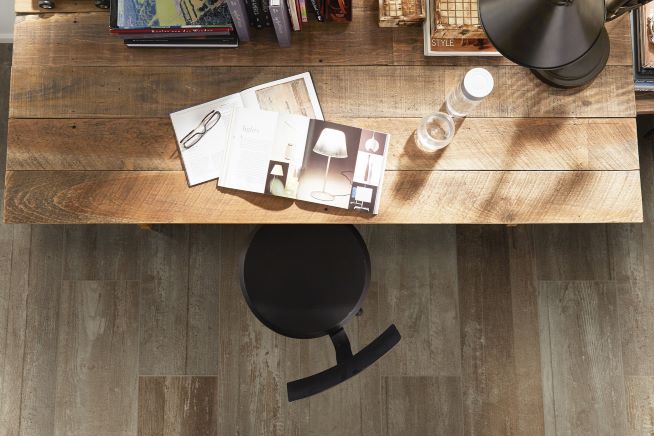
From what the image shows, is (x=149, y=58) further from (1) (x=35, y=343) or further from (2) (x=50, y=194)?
(1) (x=35, y=343)

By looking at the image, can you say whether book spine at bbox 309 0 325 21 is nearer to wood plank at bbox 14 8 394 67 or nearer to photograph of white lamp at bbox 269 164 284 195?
wood plank at bbox 14 8 394 67

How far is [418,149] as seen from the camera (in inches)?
53.7

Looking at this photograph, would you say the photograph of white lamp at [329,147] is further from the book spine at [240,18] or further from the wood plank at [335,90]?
the book spine at [240,18]

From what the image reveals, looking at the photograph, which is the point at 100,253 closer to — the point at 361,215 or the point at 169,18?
the point at 169,18

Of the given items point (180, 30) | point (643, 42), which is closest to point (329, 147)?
point (180, 30)

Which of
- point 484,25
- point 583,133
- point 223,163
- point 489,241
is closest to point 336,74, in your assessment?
point 223,163

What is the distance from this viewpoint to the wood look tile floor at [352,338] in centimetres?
194

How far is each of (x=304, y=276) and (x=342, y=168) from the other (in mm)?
398

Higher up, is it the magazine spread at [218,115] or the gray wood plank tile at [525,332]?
the magazine spread at [218,115]

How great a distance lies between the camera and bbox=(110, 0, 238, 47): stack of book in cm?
131

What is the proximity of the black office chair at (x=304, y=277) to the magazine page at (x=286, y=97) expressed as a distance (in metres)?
0.39

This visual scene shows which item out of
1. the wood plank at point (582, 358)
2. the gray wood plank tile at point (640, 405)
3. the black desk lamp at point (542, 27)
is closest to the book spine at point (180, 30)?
the black desk lamp at point (542, 27)

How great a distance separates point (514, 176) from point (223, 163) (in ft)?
2.75

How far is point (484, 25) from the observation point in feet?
3.01
